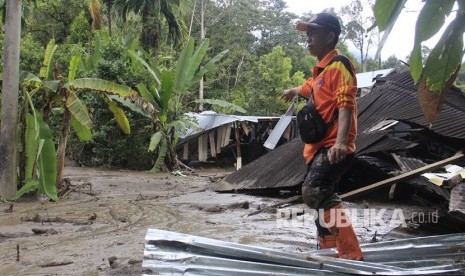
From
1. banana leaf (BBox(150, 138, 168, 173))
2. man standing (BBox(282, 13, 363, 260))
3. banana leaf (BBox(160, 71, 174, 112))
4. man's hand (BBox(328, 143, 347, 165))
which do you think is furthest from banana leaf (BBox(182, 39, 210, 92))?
man's hand (BBox(328, 143, 347, 165))

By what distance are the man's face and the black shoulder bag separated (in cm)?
15

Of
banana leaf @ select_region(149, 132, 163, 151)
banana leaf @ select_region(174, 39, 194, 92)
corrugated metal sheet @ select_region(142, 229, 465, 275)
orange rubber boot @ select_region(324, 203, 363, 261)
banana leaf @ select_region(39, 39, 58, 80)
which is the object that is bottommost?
corrugated metal sheet @ select_region(142, 229, 465, 275)

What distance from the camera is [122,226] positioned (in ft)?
18.1

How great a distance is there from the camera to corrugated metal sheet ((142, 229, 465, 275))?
243 cm

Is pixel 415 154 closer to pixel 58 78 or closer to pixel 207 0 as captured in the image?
pixel 58 78

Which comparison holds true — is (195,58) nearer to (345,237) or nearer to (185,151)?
(185,151)

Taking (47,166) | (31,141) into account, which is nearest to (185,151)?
(31,141)

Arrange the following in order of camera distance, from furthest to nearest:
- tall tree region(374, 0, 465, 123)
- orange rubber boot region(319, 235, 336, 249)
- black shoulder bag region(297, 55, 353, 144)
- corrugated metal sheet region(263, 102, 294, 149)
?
corrugated metal sheet region(263, 102, 294, 149) < orange rubber boot region(319, 235, 336, 249) < black shoulder bag region(297, 55, 353, 144) < tall tree region(374, 0, 465, 123)

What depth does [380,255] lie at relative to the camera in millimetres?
2871

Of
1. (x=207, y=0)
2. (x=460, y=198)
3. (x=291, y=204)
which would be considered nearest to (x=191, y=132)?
(x=291, y=204)

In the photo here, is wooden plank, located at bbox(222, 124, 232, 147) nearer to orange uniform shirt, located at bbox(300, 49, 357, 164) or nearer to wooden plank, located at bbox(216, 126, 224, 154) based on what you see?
wooden plank, located at bbox(216, 126, 224, 154)

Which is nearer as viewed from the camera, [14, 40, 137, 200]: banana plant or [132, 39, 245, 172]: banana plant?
[14, 40, 137, 200]: banana plant

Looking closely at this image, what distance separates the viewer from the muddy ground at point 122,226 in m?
3.68

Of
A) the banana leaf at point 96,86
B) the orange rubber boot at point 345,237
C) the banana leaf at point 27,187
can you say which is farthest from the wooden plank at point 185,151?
the orange rubber boot at point 345,237
